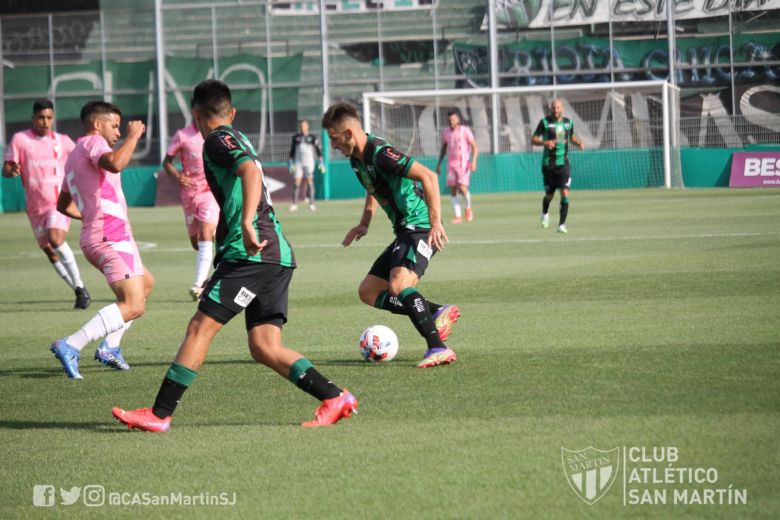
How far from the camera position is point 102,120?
841 cm

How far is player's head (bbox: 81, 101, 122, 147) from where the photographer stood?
841 centimetres

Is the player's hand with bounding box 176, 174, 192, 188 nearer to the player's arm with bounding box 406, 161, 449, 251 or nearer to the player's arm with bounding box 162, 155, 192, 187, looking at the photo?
the player's arm with bounding box 162, 155, 192, 187

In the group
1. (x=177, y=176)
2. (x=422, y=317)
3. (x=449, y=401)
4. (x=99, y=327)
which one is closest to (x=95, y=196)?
(x=99, y=327)

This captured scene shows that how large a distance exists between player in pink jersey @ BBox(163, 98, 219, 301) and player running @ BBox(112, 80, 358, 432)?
6.75 meters

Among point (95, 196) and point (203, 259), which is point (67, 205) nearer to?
point (95, 196)

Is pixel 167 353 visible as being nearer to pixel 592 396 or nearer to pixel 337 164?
pixel 592 396

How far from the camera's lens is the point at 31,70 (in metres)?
42.6

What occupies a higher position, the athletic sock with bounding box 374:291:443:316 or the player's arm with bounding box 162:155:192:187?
the player's arm with bounding box 162:155:192:187

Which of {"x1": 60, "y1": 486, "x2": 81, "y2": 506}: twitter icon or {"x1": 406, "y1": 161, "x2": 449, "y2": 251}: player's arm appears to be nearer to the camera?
{"x1": 60, "y1": 486, "x2": 81, "y2": 506}: twitter icon

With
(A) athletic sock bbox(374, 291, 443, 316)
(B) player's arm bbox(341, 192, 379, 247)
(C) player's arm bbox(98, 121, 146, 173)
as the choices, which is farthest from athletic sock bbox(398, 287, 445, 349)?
(C) player's arm bbox(98, 121, 146, 173)

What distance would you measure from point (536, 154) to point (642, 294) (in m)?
25.9

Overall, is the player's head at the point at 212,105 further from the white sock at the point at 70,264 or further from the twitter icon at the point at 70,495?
the white sock at the point at 70,264

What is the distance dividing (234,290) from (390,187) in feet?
8.18

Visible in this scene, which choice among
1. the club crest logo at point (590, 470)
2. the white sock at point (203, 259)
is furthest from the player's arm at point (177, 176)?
the club crest logo at point (590, 470)
